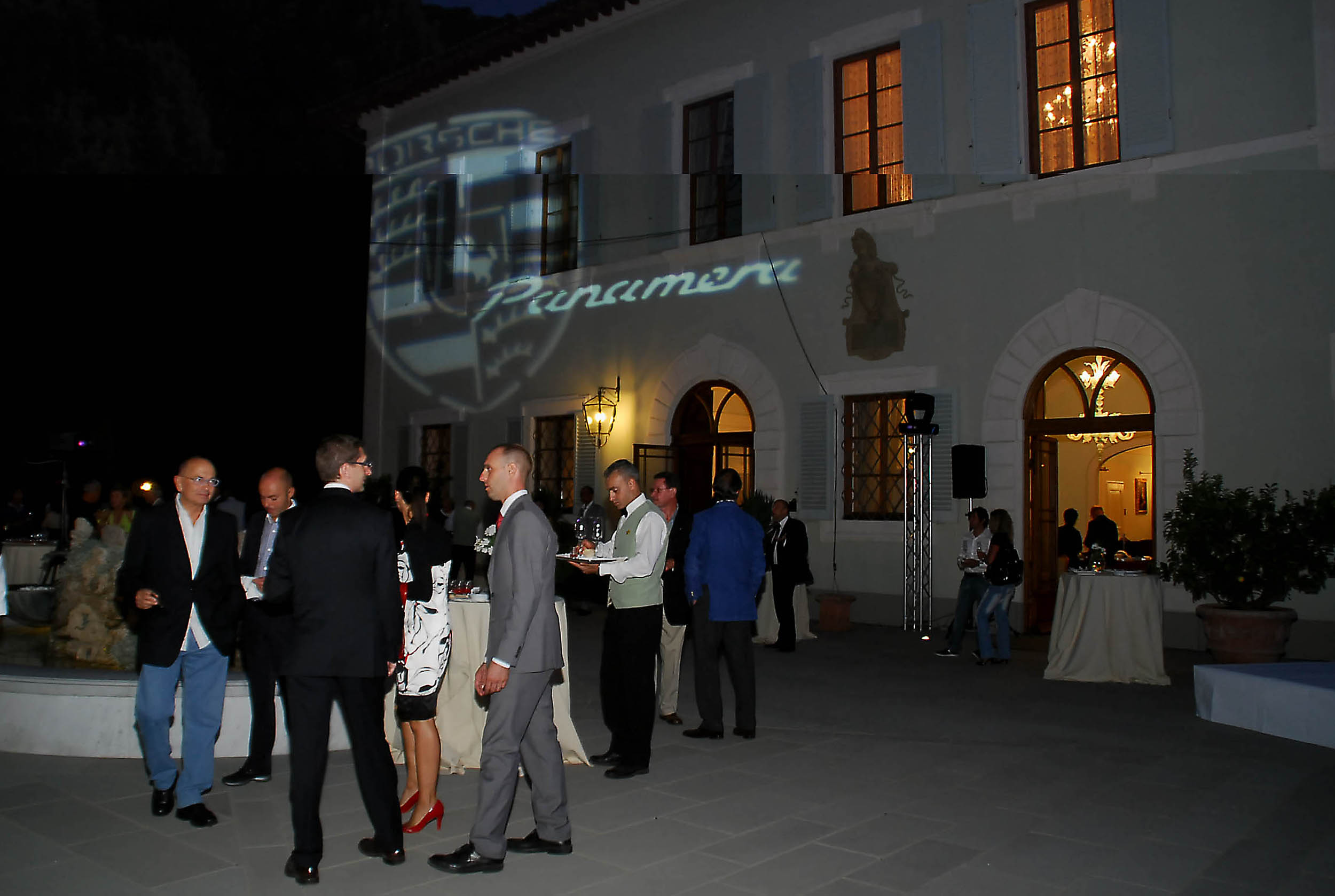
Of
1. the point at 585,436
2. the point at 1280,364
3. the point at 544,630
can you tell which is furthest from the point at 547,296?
the point at 544,630

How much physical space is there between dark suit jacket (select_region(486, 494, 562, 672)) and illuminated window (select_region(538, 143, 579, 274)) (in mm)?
12451

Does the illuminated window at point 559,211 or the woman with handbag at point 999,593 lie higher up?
the illuminated window at point 559,211

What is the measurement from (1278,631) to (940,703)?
3.27m

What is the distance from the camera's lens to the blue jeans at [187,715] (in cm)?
468

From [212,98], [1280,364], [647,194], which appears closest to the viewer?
[1280,364]

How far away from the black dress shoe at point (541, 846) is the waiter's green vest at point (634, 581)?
166cm

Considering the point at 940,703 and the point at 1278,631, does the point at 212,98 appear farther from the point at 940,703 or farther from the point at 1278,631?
the point at 1278,631

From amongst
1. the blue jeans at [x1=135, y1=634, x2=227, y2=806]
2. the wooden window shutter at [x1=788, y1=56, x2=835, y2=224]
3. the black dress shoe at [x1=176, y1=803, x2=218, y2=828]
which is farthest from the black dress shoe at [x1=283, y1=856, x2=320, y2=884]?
the wooden window shutter at [x1=788, y1=56, x2=835, y2=224]

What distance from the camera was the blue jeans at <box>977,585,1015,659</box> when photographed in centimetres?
960

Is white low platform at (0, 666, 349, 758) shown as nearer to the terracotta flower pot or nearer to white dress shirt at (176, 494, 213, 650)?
white dress shirt at (176, 494, 213, 650)

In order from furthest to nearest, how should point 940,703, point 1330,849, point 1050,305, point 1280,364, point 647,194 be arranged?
1. point 647,194
2. point 1050,305
3. point 1280,364
4. point 940,703
5. point 1330,849

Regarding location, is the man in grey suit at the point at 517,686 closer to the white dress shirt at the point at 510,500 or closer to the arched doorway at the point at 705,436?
the white dress shirt at the point at 510,500

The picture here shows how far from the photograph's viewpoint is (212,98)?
13281 millimetres

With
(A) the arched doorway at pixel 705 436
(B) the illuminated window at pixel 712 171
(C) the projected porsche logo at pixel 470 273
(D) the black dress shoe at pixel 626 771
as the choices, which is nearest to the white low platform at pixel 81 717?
(D) the black dress shoe at pixel 626 771
